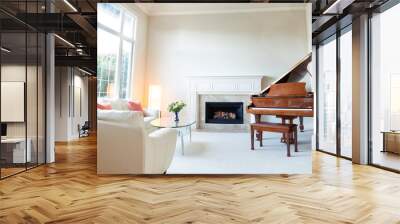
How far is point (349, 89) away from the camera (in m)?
5.88

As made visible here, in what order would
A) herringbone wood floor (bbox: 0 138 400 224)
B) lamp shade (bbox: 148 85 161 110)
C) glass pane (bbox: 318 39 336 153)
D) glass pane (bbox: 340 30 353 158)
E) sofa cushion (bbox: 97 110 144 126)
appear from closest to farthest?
1. herringbone wood floor (bbox: 0 138 400 224)
2. sofa cushion (bbox: 97 110 144 126)
3. lamp shade (bbox: 148 85 161 110)
4. glass pane (bbox: 340 30 353 158)
5. glass pane (bbox: 318 39 336 153)

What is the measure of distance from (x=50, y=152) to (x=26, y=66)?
5.07ft

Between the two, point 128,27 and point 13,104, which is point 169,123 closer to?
point 128,27

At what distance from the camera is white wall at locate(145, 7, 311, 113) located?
14.0 feet

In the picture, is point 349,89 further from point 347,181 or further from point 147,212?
point 147,212

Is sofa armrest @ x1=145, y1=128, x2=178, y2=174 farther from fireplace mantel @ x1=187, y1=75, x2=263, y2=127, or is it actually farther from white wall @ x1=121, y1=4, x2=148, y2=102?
white wall @ x1=121, y1=4, x2=148, y2=102

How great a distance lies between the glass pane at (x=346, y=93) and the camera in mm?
5820

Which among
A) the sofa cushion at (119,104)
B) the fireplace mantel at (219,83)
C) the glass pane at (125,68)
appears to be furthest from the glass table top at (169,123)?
the glass pane at (125,68)

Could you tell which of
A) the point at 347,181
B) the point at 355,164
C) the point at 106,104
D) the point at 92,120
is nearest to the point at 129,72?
the point at 106,104

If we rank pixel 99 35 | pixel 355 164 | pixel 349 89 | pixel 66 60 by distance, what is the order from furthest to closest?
pixel 66 60 → pixel 349 89 → pixel 355 164 → pixel 99 35

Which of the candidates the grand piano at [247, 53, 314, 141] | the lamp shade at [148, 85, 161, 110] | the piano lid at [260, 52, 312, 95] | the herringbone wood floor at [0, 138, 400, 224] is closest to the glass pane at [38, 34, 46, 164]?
the herringbone wood floor at [0, 138, 400, 224]

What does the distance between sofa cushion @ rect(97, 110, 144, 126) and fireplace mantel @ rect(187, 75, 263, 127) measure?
0.70 m

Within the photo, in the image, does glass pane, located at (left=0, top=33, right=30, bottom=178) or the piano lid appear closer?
the piano lid

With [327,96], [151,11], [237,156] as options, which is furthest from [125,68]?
[327,96]
